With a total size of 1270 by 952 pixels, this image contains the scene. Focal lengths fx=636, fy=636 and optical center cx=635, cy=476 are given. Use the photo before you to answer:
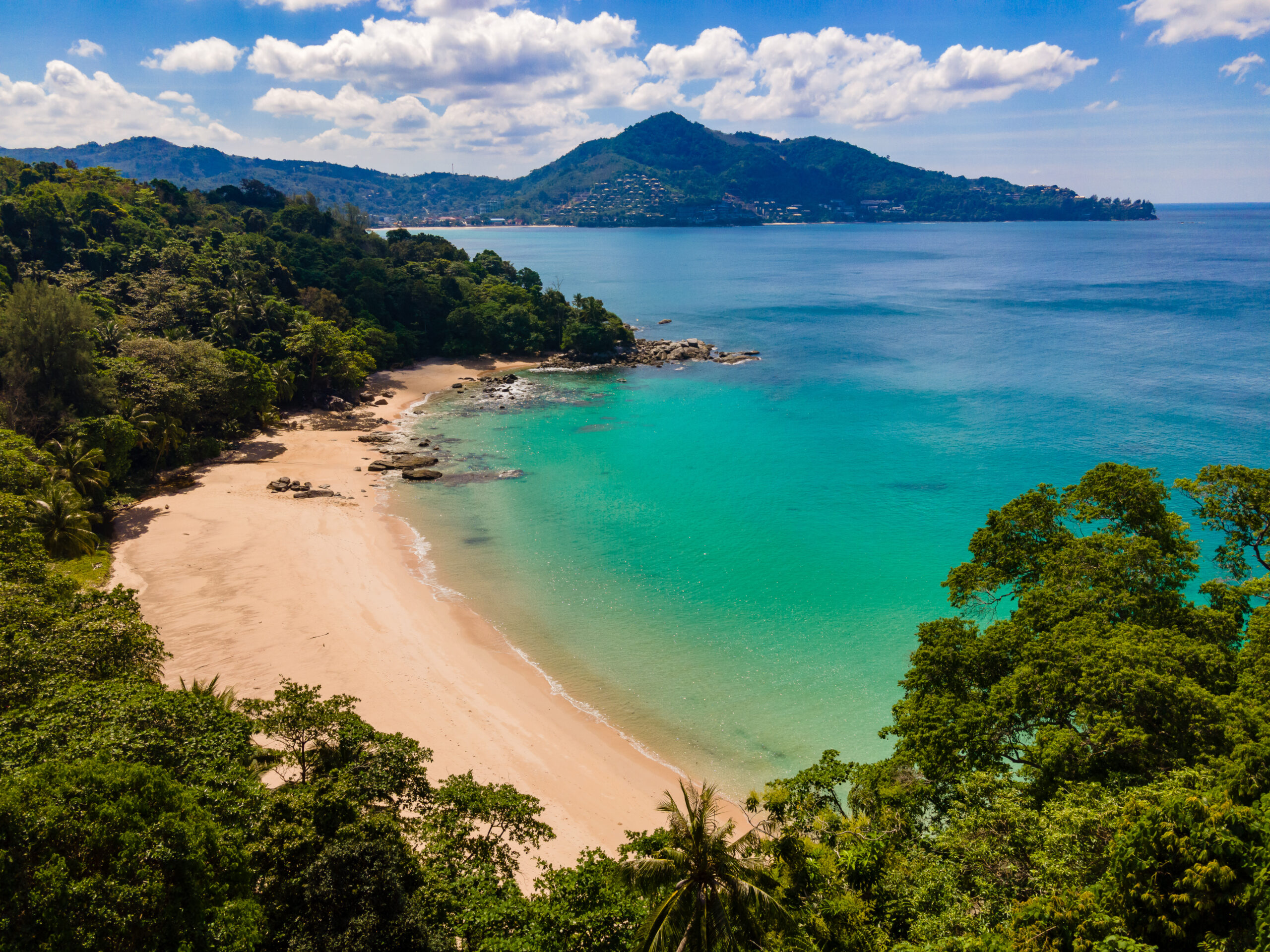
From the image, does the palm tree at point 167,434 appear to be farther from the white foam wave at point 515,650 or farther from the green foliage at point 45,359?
the white foam wave at point 515,650

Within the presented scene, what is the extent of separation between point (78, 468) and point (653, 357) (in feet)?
209

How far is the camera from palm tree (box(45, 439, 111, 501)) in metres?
34.5

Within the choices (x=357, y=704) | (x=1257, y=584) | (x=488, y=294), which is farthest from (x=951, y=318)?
Answer: (x=357, y=704)

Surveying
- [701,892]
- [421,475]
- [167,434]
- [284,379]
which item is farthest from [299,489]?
[701,892]

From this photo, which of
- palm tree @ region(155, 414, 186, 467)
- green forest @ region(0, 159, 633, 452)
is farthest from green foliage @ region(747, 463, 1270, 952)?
palm tree @ region(155, 414, 186, 467)

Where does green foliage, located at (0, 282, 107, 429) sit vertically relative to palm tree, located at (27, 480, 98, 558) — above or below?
above

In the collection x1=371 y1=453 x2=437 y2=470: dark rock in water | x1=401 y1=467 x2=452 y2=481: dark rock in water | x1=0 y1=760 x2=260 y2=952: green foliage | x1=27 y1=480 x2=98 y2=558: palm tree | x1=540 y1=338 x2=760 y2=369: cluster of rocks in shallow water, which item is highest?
x1=540 y1=338 x2=760 y2=369: cluster of rocks in shallow water

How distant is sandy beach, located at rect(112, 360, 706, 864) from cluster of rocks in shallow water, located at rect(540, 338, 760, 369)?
45748 mm

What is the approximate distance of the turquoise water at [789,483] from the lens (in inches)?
1101

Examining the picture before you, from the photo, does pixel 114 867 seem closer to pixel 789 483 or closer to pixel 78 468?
pixel 78 468

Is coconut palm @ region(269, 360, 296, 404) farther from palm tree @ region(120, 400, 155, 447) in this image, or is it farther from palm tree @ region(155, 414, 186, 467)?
palm tree @ region(120, 400, 155, 447)

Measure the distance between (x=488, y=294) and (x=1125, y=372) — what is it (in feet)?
260

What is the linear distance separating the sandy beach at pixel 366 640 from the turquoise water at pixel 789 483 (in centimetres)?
210

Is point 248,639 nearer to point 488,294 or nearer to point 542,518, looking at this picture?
point 542,518
